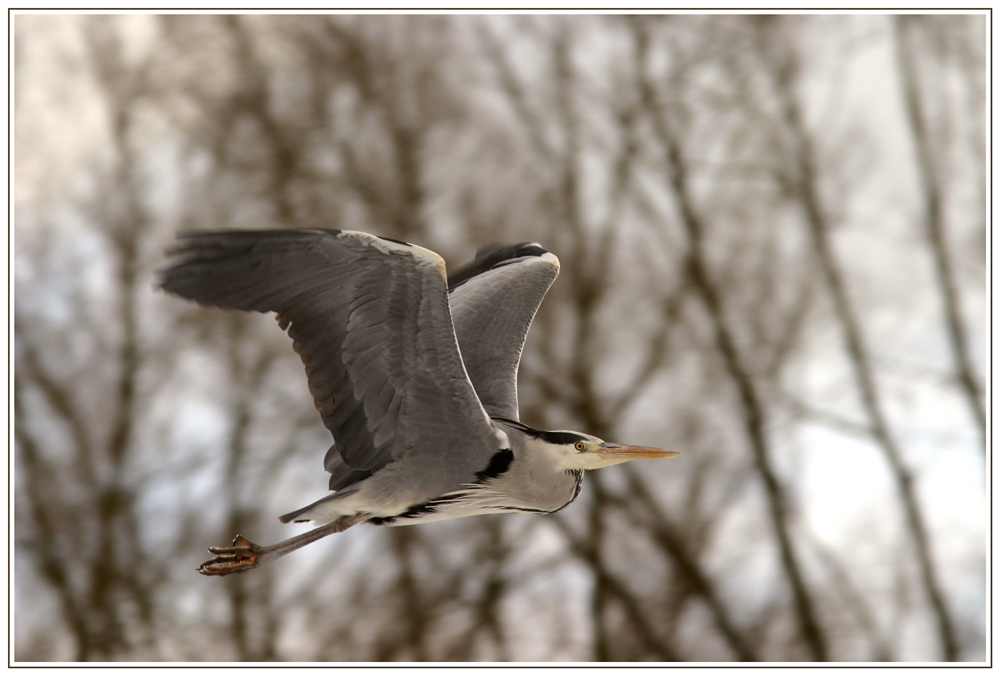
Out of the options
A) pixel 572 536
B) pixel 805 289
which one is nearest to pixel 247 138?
pixel 572 536

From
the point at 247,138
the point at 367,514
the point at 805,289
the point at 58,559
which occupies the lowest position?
the point at 58,559

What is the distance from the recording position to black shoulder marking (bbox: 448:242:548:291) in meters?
4.11

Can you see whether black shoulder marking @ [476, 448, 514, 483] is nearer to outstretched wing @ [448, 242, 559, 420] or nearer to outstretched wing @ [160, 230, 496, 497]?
outstretched wing @ [160, 230, 496, 497]

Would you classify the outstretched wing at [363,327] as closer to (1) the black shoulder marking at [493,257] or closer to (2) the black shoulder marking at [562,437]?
(2) the black shoulder marking at [562,437]

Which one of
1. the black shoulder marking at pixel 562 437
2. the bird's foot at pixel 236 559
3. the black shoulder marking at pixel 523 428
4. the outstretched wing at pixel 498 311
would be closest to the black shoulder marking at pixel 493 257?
the outstretched wing at pixel 498 311

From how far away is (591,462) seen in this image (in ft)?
9.65

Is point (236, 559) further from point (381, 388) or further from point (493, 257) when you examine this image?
point (493, 257)

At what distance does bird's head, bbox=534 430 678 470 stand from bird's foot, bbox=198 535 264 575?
1.00 metres

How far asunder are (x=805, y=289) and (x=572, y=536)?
2436 millimetres

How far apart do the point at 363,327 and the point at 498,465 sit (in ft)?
1.97

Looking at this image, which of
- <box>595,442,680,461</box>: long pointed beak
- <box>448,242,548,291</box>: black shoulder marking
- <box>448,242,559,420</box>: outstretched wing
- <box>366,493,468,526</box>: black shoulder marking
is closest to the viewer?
<box>595,442,680,461</box>: long pointed beak

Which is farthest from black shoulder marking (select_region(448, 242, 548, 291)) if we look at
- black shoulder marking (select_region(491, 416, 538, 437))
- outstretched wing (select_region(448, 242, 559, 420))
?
black shoulder marking (select_region(491, 416, 538, 437))

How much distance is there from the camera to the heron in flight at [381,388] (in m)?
2.64

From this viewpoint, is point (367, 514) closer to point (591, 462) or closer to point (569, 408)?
point (591, 462)
